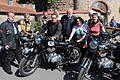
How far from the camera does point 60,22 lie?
1078cm

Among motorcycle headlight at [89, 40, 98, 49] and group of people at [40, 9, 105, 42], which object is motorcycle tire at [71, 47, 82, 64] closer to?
group of people at [40, 9, 105, 42]

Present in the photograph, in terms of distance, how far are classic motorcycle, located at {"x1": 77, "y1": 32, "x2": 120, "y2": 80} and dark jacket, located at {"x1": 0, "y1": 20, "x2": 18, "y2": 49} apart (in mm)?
2182

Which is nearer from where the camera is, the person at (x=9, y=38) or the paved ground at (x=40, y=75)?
the paved ground at (x=40, y=75)

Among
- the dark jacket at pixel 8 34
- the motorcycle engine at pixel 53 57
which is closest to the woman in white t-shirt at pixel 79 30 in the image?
the motorcycle engine at pixel 53 57

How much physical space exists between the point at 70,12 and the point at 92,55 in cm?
236

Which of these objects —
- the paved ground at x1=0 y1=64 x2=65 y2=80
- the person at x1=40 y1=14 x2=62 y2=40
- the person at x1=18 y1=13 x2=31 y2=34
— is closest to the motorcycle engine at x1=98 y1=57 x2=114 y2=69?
the paved ground at x1=0 y1=64 x2=65 y2=80

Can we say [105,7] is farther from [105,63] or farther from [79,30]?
[105,63]

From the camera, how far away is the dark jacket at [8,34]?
9.63 metres

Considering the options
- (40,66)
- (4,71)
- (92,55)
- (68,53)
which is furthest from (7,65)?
(92,55)

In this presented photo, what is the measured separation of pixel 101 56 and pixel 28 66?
6.81ft

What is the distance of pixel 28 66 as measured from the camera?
9.52m

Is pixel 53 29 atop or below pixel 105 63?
atop

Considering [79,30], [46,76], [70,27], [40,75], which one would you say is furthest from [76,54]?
[40,75]

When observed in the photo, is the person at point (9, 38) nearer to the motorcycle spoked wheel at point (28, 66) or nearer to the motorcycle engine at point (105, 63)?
the motorcycle spoked wheel at point (28, 66)
